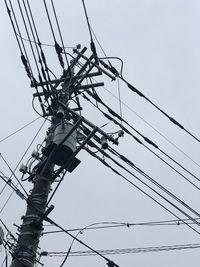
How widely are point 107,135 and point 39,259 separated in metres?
2.44

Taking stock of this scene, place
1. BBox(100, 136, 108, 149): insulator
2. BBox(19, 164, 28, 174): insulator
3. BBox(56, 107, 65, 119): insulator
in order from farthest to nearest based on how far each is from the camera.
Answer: BBox(19, 164, 28, 174): insulator → BBox(100, 136, 108, 149): insulator → BBox(56, 107, 65, 119): insulator

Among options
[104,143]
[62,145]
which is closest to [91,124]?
[104,143]

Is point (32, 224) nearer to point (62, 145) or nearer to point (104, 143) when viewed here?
point (62, 145)

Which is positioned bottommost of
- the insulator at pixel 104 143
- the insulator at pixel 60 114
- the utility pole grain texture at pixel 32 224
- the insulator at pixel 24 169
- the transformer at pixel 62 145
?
the utility pole grain texture at pixel 32 224

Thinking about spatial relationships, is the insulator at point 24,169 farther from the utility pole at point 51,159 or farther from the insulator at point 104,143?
the insulator at point 104,143

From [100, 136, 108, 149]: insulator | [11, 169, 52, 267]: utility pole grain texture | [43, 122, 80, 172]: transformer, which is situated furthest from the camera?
[100, 136, 108, 149]: insulator

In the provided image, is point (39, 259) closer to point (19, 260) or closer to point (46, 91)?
point (19, 260)

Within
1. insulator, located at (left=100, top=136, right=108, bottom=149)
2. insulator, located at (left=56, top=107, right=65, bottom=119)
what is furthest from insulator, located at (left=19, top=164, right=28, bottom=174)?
insulator, located at (left=100, top=136, right=108, bottom=149)

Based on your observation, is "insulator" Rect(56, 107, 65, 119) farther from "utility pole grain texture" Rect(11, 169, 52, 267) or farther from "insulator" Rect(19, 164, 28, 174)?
"insulator" Rect(19, 164, 28, 174)

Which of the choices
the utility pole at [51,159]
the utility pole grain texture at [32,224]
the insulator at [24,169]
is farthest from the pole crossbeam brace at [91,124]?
the insulator at [24,169]

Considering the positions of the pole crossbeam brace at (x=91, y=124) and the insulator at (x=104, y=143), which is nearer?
the pole crossbeam brace at (x=91, y=124)

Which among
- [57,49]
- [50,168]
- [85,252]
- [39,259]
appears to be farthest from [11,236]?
[57,49]

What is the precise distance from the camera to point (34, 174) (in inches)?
353

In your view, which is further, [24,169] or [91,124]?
[24,169]
